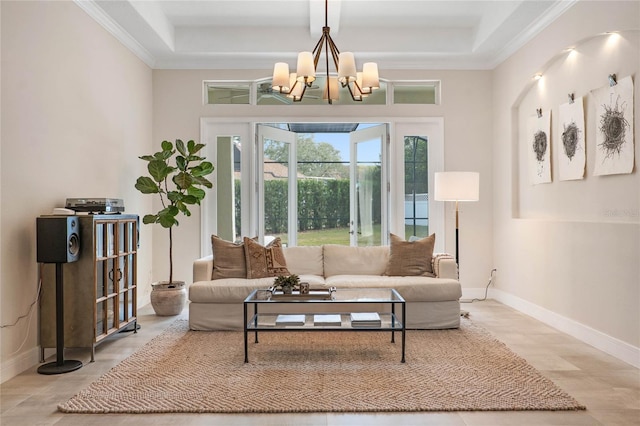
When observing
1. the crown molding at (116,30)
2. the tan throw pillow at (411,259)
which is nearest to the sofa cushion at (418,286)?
the tan throw pillow at (411,259)

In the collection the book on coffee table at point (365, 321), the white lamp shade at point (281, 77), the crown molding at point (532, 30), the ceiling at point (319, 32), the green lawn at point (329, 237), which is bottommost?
the book on coffee table at point (365, 321)

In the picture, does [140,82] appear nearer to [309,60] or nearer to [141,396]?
[309,60]

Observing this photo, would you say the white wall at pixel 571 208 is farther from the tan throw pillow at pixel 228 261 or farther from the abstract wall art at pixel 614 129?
the tan throw pillow at pixel 228 261

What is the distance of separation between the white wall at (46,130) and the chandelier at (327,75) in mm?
1761

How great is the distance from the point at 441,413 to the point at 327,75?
2.70m

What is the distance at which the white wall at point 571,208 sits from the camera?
347 centimetres

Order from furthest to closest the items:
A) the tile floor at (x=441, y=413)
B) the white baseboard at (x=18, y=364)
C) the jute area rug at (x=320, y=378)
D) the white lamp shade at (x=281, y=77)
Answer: the white lamp shade at (x=281, y=77)
the white baseboard at (x=18, y=364)
the jute area rug at (x=320, y=378)
the tile floor at (x=441, y=413)

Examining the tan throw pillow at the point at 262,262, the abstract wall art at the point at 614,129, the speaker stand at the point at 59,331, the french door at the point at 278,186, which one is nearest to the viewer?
the speaker stand at the point at 59,331

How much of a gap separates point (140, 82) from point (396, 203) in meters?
3.50

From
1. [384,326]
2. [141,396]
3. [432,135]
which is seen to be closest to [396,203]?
[432,135]

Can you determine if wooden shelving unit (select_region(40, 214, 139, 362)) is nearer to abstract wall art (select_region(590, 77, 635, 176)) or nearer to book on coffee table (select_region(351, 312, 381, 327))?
book on coffee table (select_region(351, 312, 381, 327))

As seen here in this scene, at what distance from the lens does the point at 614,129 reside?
144 inches

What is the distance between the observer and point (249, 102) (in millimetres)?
6078

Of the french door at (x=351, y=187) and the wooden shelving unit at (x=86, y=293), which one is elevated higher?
the french door at (x=351, y=187)
